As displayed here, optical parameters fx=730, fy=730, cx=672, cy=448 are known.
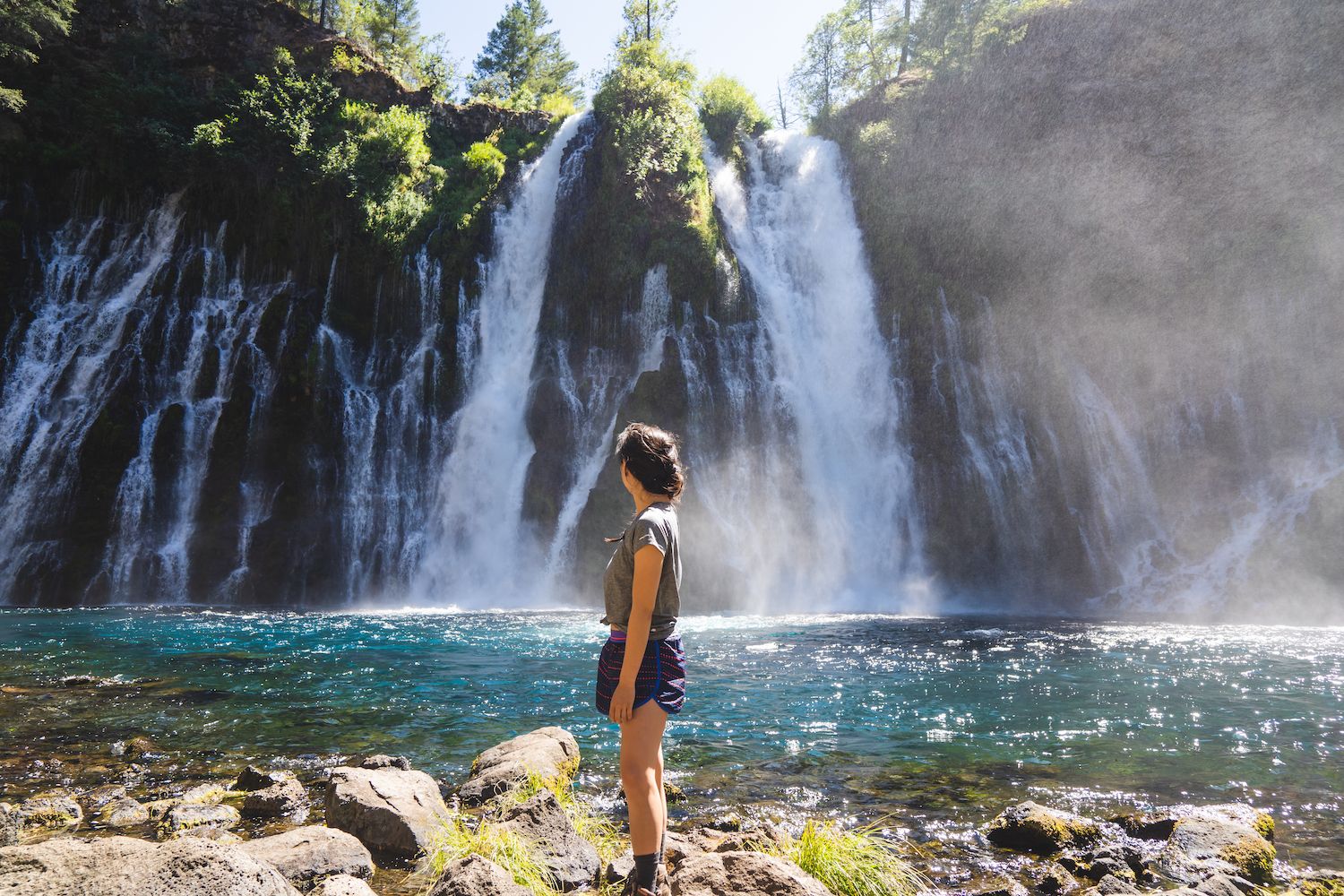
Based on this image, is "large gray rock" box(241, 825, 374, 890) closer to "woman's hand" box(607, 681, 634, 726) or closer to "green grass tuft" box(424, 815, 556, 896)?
"green grass tuft" box(424, 815, 556, 896)

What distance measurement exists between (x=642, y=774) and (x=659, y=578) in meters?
0.84

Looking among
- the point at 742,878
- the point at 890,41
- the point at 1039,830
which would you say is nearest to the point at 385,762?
the point at 742,878

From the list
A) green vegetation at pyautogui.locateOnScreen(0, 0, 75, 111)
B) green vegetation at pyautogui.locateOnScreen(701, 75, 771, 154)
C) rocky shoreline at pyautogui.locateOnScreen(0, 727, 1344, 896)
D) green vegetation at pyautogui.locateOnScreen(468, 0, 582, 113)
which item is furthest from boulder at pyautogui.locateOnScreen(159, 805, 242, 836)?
green vegetation at pyautogui.locateOnScreen(468, 0, 582, 113)

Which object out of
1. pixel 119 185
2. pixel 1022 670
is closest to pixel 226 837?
pixel 1022 670

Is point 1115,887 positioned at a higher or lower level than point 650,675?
lower

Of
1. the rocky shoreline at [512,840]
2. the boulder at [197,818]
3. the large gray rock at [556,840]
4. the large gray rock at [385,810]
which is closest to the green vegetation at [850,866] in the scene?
the rocky shoreline at [512,840]

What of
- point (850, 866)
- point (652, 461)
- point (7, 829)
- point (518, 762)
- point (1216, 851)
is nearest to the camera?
point (652, 461)

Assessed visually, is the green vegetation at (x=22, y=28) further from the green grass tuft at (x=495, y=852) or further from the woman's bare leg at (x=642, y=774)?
the woman's bare leg at (x=642, y=774)

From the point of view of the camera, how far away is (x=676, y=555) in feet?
10.7

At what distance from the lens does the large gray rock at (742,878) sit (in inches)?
A: 122

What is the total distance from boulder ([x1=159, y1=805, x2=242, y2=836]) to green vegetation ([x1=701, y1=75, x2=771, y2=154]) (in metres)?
29.1

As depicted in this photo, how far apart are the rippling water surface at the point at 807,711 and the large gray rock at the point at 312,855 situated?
1.95 meters

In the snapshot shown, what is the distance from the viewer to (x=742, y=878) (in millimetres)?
3166

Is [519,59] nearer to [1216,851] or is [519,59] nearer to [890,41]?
[890,41]
